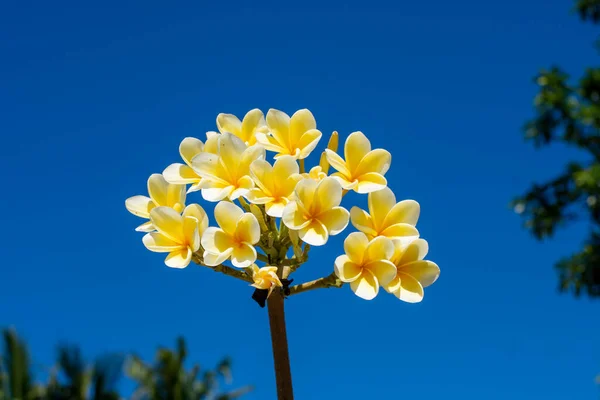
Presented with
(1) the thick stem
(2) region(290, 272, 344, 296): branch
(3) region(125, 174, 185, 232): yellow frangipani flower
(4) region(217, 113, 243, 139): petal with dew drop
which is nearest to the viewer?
(1) the thick stem

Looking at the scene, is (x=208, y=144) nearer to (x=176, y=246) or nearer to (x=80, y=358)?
(x=176, y=246)

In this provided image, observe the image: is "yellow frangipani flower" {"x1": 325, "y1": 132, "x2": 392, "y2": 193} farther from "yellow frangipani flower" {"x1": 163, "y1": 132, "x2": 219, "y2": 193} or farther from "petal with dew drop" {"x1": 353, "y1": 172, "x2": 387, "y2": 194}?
"yellow frangipani flower" {"x1": 163, "y1": 132, "x2": 219, "y2": 193}

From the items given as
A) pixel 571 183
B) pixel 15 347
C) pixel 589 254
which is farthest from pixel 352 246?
pixel 571 183

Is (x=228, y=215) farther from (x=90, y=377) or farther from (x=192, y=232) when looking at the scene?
(x=90, y=377)

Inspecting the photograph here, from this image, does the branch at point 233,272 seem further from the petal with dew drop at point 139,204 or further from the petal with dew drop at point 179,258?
the petal with dew drop at point 139,204

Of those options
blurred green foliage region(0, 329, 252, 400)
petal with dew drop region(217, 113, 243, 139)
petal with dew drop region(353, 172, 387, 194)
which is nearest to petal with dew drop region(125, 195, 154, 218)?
petal with dew drop region(217, 113, 243, 139)

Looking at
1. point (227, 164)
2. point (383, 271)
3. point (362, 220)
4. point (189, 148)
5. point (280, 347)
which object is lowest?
point (280, 347)

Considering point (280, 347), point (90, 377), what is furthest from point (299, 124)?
point (90, 377)

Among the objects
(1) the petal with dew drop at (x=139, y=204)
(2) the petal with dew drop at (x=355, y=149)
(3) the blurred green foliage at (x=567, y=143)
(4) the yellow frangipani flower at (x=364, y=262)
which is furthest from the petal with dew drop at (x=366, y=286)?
(3) the blurred green foliage at (x=567, y=143)
